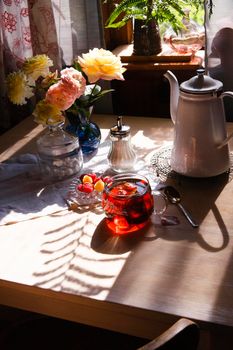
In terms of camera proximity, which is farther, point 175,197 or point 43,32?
point 43,32

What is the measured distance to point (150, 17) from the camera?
143 cm

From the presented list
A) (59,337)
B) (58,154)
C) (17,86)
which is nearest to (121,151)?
(58,154)

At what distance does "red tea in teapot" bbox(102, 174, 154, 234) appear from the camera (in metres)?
0.90

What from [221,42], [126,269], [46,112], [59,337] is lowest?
[59,337]

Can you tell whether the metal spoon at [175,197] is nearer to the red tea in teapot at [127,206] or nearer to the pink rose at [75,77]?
the red tea in teapot at [127,206]

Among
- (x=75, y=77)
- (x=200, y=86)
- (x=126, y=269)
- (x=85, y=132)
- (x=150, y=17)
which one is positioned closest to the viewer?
(x=126, y=269)

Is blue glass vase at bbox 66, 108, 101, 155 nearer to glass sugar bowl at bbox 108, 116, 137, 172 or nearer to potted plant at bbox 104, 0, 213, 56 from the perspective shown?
glass sugar bowl at bbox 108, 116, 137, 172

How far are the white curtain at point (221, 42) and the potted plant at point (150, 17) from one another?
0.06 m

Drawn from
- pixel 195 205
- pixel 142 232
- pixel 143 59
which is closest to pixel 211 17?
pixel 143 59

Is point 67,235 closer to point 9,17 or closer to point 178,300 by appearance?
point 178,300

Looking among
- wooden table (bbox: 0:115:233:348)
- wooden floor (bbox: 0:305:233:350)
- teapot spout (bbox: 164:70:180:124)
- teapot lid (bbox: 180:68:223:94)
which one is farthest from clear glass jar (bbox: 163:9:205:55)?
wooden floor (bbox: 0:305:233:350)

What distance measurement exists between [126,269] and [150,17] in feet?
3.02

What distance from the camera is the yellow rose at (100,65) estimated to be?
1.13m

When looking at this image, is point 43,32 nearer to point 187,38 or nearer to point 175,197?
point 187,38
